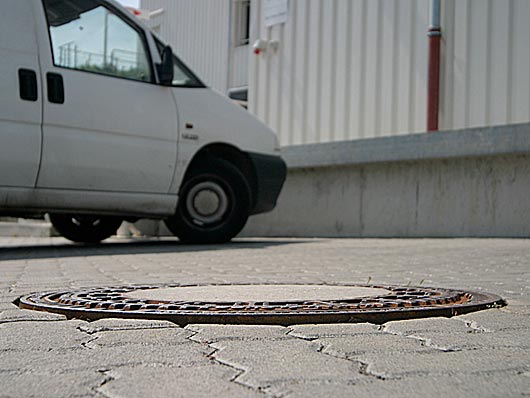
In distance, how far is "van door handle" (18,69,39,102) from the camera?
6.40 metres

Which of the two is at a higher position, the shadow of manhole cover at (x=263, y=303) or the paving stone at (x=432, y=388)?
the shadow of manhole cover at (x=263, y=303)

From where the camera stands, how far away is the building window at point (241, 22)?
15422 mm

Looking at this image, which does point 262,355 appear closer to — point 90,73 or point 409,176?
point 90,73

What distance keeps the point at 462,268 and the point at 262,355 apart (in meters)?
3.07

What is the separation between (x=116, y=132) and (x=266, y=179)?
175 centimetres

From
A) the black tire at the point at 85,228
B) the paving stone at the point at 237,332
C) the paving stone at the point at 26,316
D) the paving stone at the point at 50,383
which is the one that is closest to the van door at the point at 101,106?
the black tire at the point at 85,228

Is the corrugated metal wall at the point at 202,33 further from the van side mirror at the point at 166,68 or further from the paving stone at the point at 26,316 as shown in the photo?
the paving stone at the point at 26,316

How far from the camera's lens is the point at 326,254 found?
6508 mm

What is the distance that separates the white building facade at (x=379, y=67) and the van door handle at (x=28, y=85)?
15.6ft

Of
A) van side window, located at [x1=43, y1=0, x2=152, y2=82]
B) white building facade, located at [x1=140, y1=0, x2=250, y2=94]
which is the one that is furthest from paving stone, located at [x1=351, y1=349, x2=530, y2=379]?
white building facade, located at [x1=140, y1=0, x2=250, y2=94]

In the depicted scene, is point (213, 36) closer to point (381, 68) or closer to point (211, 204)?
point (381, 68)

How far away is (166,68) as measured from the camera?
7.44 meters

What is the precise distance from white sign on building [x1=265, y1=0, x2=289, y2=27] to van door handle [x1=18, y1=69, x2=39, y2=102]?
5.79 m

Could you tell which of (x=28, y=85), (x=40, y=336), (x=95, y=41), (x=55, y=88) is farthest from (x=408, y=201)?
(x=40, y=336)
